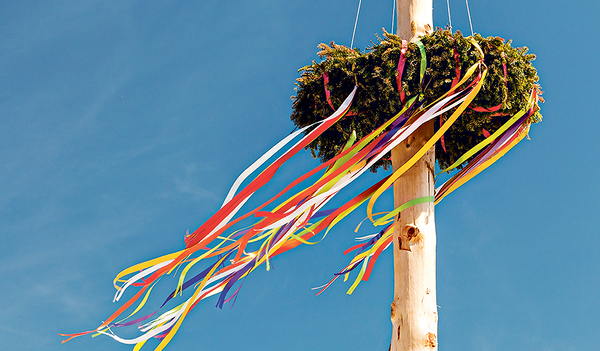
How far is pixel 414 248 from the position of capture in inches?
Result: 110

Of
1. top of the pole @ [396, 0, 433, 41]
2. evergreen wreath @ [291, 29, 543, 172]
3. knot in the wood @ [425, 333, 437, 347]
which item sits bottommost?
knot in the wood @ [425, 333, 437, 347]

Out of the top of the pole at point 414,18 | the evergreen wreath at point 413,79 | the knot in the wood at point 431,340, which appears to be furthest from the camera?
the top of the pole at point 414,18

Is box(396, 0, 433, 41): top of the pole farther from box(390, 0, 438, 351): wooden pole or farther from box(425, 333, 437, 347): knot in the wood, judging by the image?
box(425, 333, 437, 347): knot in the wood

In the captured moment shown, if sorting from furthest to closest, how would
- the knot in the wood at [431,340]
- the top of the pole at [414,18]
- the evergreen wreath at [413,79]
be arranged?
1. the top of the pole at [414,18]
2. the evergreen wreath at [413,79]
3. the knot in the wood at [431,340]

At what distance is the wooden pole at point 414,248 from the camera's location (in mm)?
2658

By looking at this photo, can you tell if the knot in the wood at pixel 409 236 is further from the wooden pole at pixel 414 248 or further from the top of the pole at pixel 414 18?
Answer: the top of the pole at pixel 414 18

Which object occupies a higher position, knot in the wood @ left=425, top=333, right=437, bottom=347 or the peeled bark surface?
the peeled bark surface

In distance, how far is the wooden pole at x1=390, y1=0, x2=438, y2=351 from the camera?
8.72 feet

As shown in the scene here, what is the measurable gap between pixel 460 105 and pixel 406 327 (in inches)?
52.1

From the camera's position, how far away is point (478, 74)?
2.80 m

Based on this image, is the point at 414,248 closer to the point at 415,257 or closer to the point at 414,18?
the point at 415,257

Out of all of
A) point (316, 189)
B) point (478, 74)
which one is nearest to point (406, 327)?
point (316, 189)

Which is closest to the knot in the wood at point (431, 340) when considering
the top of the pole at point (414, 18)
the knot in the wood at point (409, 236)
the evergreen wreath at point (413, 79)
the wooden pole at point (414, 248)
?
the wooden pole at point (414, 248)

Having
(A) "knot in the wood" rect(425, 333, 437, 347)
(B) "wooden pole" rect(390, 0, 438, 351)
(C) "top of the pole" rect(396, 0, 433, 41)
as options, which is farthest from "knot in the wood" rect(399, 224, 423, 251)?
(C) "top of the pole" rect(396, 0, 433, 41)
